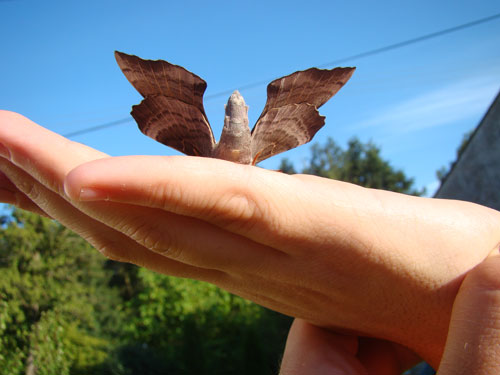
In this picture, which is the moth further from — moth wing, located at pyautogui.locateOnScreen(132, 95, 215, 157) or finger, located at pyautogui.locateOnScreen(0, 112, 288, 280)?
finger, located at pyautogui.locateOnScreen(0, 112, 288, 280)

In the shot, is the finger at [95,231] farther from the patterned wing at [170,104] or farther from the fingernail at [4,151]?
the patterned wing at [170,104]

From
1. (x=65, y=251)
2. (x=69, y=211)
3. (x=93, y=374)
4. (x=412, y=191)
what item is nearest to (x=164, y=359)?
(x=93, y=374)

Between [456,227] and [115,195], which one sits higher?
[456,227]

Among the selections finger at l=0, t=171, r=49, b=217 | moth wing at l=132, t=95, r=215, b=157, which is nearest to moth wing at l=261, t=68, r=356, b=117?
moth wing at l=132, t=95, r=215, b=157

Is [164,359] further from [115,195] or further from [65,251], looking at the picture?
[115,195]

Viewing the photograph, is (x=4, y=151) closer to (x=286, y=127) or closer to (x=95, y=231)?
(x=95, y=231)

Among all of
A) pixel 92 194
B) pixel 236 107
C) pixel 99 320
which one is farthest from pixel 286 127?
pixel 99 320
